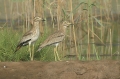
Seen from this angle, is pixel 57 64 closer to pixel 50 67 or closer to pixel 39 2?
pixel 50 67

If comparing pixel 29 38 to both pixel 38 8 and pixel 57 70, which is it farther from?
pixel 38 8

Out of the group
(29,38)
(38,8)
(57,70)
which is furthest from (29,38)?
(38,8)

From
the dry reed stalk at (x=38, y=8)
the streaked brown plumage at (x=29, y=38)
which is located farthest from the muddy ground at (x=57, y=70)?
the dry reed stalk at (x=38, y=8)

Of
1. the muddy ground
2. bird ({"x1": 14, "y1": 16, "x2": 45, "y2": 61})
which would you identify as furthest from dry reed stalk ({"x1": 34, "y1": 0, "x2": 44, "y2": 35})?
the muddy ground

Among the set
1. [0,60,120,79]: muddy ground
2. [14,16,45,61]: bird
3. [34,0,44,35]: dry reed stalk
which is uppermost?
[34,0,44,35]: dry reed stalk

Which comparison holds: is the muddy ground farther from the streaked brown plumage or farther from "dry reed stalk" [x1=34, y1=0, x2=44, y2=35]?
"dry reed stalk" [x1=34, y1=0, x2=44, y2=35]

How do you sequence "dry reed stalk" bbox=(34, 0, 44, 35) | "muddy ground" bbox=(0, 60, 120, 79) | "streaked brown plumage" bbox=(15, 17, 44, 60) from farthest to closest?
1. "dry reed stalk" bbox=(34, 0, 44, 35)
2. "streaked brown plumage" bbox=(15, 17, 44, 60)
3. "muddy ground" bbox=(0, 60, 120, 79)

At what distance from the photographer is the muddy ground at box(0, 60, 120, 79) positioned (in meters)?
9.52

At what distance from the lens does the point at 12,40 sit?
11305 mm

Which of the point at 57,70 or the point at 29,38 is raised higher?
the point at 29,38

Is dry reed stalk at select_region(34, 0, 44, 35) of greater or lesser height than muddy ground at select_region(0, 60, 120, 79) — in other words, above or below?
above

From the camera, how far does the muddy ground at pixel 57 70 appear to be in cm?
952

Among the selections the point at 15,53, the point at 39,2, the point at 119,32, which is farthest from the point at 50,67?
the point at 119,32

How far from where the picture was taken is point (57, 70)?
9633mm
